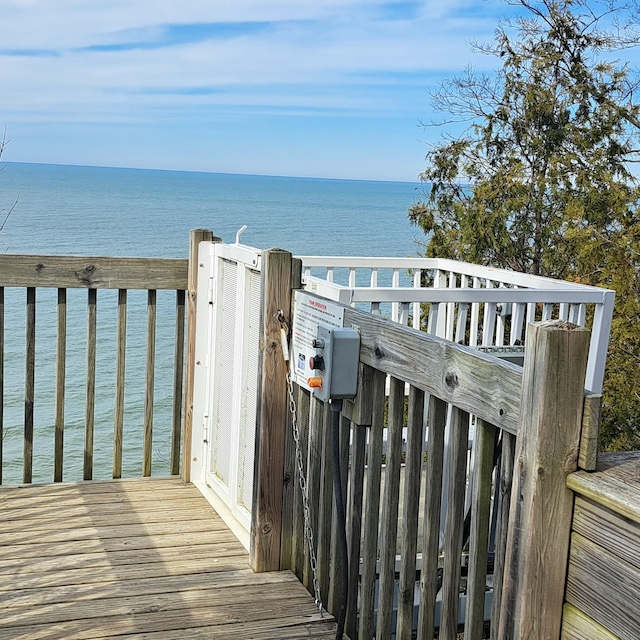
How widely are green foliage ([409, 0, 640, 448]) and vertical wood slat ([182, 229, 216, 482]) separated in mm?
6555

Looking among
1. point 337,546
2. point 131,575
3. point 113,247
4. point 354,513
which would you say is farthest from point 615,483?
point 113,247

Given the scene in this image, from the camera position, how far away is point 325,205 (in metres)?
80.8

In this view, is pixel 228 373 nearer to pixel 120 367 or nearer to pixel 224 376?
pixel 224 376

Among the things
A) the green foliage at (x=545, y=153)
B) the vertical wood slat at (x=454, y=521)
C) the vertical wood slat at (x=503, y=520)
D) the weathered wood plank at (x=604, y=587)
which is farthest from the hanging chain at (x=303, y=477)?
the green foliage at (x=545, y=153)

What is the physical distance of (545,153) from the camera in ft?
35.9

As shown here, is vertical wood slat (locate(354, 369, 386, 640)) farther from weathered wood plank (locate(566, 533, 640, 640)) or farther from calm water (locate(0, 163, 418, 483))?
calm water (locate(0, 163, 418, 483))

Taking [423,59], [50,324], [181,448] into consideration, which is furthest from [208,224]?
[181,448]

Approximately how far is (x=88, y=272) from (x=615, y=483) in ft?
10.1

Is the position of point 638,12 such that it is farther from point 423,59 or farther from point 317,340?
point 423,59

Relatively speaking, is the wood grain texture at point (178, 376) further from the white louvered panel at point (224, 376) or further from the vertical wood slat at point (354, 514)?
the vertical wood slat at point (354, 514)

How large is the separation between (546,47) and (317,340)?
31.5 ft

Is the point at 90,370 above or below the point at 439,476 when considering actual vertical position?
below

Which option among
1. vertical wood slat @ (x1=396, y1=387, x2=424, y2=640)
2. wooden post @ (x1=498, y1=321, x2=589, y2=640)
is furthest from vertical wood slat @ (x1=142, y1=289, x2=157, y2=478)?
wooden post @ (x1=498, y1=321, x2=589, y2=640)

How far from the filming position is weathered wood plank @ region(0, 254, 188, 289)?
4.03m
